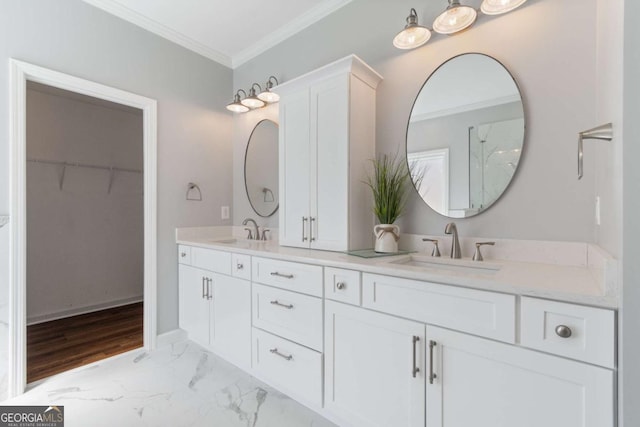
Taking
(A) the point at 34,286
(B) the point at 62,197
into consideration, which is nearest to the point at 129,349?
(A) the point at 34,286

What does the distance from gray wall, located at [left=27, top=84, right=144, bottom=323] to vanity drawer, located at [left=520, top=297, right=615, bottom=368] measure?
4.24 meters

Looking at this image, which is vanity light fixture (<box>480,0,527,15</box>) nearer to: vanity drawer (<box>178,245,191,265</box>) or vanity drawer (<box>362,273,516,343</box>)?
vanity drawer (<box>362,273,516,343</box>)

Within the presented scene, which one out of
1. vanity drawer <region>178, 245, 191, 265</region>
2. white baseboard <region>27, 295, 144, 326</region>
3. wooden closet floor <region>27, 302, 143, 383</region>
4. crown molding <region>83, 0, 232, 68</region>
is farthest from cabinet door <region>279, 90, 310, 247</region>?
white baseboard <region>27, 295, 144, 326</region>

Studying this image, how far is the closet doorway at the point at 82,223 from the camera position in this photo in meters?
3.06

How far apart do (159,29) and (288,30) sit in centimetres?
109

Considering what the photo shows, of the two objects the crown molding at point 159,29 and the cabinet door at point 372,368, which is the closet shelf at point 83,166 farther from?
the cabinet door at point 372,368

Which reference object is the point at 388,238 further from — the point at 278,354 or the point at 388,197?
the point at 278,354

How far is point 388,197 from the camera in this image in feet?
6.00

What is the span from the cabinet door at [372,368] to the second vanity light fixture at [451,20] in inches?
61.3

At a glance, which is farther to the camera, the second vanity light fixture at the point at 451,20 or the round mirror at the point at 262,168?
the round mirror at the point at 262,168

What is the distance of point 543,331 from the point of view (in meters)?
0.96

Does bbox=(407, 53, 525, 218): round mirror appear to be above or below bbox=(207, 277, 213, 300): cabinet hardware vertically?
above

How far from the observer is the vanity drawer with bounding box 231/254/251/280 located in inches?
77.7

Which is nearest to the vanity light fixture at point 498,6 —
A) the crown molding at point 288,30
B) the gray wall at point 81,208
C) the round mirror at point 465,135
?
the round mirror at point 465,135
